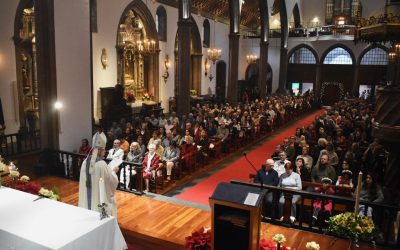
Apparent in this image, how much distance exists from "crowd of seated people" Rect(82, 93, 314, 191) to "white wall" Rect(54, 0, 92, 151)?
46.1 inches

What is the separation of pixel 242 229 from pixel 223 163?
775 cm

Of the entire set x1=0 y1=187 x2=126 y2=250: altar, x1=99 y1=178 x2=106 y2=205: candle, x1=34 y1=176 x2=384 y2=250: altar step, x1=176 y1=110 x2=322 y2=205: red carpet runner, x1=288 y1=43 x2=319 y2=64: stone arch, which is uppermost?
x1=288 y1=43 x2=319 y2=64: stone arch

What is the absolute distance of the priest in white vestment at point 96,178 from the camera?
5.12 m

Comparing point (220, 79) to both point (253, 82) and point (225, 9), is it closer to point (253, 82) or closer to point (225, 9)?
point (253, 82)

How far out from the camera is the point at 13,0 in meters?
12.4

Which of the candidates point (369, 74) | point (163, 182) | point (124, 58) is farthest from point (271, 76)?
point (163, 182)

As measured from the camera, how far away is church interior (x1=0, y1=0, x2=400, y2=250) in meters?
4.15

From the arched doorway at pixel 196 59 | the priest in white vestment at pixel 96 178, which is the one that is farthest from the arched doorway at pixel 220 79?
the priest in white vestment at pixel 96 178

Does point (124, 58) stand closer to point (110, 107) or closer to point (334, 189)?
point (110, 107)

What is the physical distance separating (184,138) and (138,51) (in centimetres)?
886

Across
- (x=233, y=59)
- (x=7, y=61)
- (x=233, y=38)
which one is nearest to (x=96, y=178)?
(x=7, y=61)

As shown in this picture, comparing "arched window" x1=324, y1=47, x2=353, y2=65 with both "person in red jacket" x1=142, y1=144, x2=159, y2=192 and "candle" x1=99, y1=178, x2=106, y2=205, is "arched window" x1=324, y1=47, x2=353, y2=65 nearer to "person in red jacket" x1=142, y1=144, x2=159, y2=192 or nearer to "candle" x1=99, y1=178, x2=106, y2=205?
"person in red jacket" x1=142, y1=144, x2=159, y2=192

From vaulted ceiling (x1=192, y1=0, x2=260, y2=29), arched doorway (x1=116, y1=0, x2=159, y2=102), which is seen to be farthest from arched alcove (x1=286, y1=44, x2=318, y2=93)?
arched doorway (x1=116, y1=0, x2=159, y2=102)

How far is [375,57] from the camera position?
26.8 m
